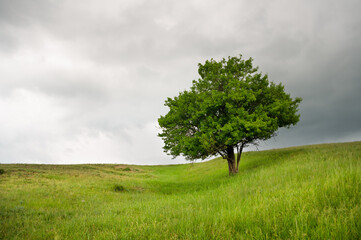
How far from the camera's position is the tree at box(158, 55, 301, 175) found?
18.6m

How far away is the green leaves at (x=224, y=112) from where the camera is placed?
60.9ft

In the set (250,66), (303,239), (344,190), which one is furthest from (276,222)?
(250,66)

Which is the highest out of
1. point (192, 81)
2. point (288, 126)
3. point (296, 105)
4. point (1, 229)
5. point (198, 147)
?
point (192, 81)

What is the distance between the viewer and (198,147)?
63.7ft

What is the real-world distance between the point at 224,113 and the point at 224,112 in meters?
0.13

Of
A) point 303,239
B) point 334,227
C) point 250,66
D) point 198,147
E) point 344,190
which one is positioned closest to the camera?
point 303,239

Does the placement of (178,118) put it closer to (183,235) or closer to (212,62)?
(212,62)

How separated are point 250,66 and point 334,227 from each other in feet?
71.0

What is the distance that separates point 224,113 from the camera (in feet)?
68.4

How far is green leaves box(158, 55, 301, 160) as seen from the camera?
18.6m

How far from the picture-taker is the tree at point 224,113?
1858 cm

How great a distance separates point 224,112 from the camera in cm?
2092

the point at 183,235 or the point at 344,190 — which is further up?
the point at 344,190

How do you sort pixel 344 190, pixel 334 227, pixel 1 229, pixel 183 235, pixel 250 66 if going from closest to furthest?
pixel 334 227 < pixel 183 235 < pixel 344 190 < pixel 1 229 < pixel 250 66
